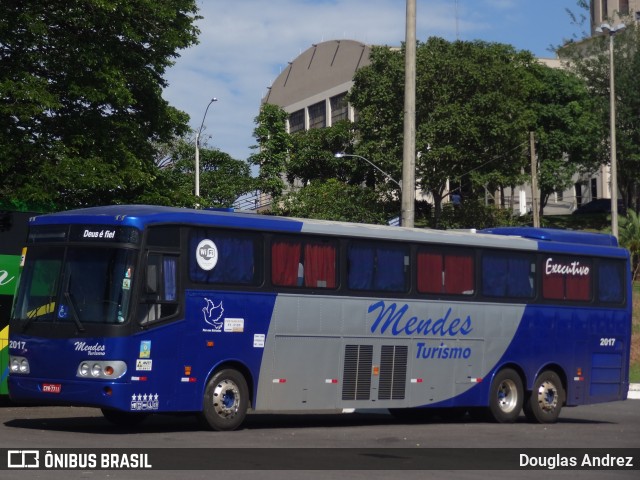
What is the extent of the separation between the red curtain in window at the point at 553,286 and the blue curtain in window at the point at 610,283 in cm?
119

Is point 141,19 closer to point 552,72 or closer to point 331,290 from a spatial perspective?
point 331,290

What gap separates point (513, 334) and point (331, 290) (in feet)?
15.4

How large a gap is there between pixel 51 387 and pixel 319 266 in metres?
4.85

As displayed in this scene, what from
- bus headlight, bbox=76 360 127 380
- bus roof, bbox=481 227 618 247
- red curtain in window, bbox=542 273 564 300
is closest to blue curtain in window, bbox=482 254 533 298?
red curtain in window, bbox=542 273 564 300

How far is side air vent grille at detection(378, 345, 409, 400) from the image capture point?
66.1 ft

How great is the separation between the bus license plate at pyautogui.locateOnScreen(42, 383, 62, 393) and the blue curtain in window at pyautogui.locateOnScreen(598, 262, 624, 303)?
11.9 metres

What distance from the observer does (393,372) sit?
66.7ft

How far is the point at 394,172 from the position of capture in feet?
211

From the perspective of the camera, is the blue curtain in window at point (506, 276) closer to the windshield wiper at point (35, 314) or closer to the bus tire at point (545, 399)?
the bus tire at point (545, 399)

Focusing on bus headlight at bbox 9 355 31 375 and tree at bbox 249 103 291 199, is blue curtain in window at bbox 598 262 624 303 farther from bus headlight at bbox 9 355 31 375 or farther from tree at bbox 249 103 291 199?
tree at bbox 249 103 291 199

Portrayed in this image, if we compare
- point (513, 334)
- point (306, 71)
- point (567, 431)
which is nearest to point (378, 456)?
point (567, 431)

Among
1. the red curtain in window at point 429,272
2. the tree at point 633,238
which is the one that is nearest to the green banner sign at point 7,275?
the red curtain in window at point 429,272

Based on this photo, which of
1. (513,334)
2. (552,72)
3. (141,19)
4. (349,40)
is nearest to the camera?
(513,334)

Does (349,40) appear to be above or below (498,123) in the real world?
above
